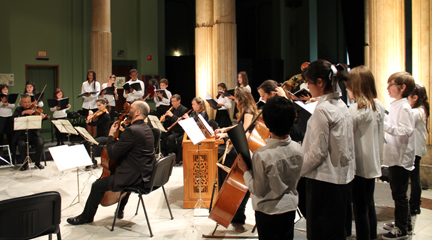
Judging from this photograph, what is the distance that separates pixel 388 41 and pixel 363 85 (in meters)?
3.44

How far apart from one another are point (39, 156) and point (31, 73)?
4.96 m

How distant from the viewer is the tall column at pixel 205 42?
9.22 meters

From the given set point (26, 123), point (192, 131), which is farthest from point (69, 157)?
point (26, 123)

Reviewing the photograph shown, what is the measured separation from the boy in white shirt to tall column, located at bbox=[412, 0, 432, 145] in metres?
2.30

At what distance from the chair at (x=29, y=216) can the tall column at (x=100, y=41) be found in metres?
8.20

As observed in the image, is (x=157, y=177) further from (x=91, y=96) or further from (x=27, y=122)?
(x=91, y=96)

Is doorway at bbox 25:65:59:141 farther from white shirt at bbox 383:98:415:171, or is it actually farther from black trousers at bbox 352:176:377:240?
black trousers at bbox 352:176:377:240

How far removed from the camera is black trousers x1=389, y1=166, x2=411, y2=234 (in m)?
3.56

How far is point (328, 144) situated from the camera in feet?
8.55

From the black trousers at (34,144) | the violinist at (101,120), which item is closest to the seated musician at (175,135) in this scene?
the violinist at (101,120)

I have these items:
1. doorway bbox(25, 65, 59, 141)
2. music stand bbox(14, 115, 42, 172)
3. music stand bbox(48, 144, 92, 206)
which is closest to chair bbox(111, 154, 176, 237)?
music stand bbox(48, 144, 92, 206)

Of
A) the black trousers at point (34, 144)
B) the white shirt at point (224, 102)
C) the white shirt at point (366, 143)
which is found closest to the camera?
the white shirt at point (366, 143)

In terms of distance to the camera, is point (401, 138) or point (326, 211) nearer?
point (326, 211)

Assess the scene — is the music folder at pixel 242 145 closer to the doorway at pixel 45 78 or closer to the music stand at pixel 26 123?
the music stand at pixel 26 123
